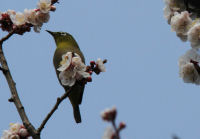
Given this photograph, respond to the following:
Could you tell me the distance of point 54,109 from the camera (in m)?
2.32

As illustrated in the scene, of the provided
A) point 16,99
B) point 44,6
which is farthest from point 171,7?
point 44,6

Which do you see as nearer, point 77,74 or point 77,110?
point 77,74

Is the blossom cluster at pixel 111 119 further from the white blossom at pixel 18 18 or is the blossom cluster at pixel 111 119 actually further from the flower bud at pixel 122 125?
the white blossom at pixel 18 18

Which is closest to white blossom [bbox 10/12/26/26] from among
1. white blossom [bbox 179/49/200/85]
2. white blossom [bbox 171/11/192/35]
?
white blossom [bbox 171/11/192/35]

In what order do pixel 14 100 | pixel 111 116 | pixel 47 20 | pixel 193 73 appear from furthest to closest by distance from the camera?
pixel 47 20, pixel 14 100, pixel 193 73, pixel 111 116

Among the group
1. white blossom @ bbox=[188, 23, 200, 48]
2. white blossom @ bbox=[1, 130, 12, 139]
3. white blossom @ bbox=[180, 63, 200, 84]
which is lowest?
white blossom @ bbox=[180, 63, 200, 84]

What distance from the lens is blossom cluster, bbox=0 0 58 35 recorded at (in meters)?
3.02

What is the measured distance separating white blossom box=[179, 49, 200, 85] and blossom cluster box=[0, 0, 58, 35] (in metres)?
1.56

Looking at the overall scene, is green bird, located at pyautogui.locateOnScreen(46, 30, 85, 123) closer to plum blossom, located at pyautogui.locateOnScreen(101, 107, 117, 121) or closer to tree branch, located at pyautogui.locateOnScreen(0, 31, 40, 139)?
tree branch, located at pyautogui.locateOnScreen(0, 31, 40, 139)

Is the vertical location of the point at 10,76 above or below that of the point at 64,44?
below

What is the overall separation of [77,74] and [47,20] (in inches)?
36.2

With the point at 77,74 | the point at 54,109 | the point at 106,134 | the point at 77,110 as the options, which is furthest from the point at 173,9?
the point at 77,110

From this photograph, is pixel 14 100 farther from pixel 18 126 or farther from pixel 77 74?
pixel 77 74

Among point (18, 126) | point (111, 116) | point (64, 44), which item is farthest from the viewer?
point (64, 44)
